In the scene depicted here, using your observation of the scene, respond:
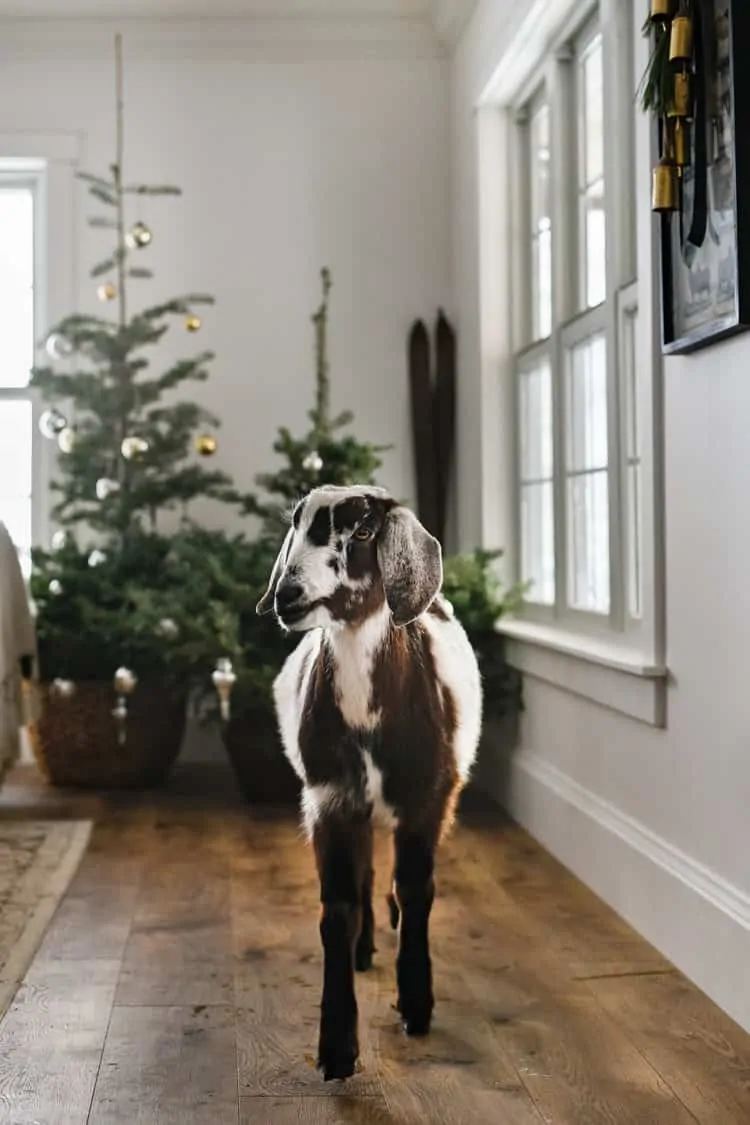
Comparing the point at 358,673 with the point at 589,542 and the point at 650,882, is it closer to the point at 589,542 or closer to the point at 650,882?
the point at 650,882

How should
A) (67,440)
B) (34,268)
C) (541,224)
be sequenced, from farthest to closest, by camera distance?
(34,268) < (67,440) < (541,224)

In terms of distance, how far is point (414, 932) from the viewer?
245cm

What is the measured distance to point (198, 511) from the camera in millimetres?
Result: 5641

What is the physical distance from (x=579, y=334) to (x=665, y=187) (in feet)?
4.63

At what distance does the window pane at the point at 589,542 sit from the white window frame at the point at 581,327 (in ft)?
0.15

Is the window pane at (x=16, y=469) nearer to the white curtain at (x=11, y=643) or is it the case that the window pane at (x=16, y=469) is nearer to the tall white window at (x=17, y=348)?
the tall white window at (x=17, y=348)

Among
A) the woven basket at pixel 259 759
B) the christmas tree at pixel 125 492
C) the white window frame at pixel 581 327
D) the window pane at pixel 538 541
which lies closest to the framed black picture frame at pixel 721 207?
the white window frame at pixel 581 327

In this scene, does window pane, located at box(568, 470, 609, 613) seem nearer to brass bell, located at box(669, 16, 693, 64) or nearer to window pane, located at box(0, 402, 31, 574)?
brass bell, located at box(669, 16, 693, 64)

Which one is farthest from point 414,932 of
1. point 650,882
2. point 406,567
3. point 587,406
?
point 587,406

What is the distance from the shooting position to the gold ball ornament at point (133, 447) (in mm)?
4918

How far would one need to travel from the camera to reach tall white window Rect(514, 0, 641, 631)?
3.60 meters

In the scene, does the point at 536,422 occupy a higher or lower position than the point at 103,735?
higher

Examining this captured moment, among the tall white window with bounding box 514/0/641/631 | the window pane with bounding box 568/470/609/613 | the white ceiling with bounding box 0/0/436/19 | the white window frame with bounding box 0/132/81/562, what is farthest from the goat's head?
the white ceiling with bounding box 0/0/436/19

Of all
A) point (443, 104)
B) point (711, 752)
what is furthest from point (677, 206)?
point (443, 104)
